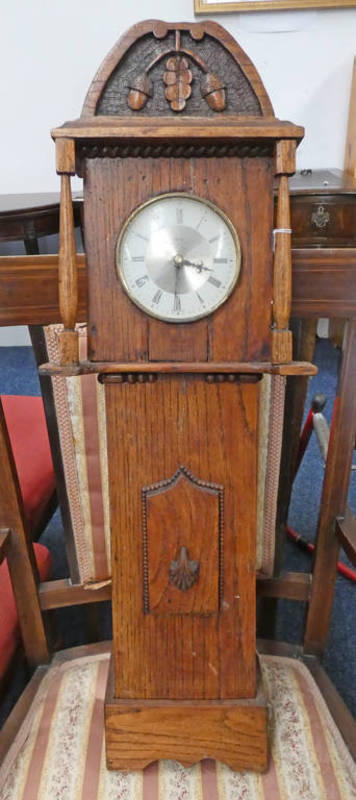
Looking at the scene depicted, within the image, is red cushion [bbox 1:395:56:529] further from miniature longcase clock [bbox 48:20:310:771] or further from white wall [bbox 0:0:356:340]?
white wall [bbox 0:0:356:340]

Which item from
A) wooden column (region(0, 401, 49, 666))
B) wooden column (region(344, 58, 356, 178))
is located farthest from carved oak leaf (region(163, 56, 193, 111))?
wooden column (region(344, 58, 356, 178))

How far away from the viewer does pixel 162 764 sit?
94 centimetres

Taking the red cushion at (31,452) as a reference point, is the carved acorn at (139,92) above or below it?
above

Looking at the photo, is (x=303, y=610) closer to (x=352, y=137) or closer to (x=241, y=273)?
(x=241, y=273)

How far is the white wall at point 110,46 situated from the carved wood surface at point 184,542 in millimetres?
2377

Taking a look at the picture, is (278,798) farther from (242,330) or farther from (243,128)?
(243,128)

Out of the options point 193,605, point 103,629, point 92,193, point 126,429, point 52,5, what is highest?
point 52,5

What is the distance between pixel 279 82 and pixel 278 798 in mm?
2707

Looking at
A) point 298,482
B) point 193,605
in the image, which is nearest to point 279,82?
point 298,482

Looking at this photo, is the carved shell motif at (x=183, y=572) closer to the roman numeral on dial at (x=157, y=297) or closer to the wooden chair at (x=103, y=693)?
the wooden chair at (x=103, y=693)

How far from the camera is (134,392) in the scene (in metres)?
0.81

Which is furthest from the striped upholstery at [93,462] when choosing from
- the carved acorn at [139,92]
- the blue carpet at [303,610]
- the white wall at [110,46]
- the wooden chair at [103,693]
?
the white wall at [110,46]

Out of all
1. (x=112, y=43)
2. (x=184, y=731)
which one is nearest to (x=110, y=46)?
(x=112, y=43)

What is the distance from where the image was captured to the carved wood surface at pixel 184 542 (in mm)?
819
